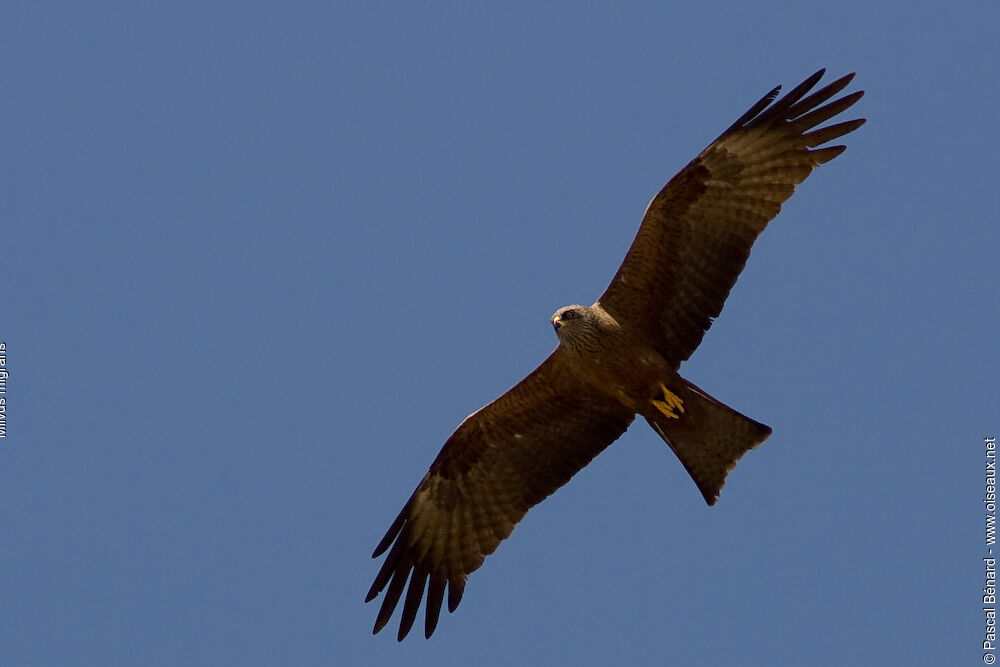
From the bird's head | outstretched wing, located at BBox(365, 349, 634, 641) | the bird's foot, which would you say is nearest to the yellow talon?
the bird's foot

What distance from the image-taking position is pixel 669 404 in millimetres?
15141

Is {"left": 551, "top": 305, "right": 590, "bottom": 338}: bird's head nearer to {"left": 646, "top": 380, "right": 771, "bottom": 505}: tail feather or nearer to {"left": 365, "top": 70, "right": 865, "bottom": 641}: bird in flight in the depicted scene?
{"left": 365, "top": 70, "right": 865, "bottom": 641}: bird in flight

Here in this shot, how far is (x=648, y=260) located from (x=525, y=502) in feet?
9.31

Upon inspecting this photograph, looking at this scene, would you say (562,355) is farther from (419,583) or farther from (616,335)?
(419,583)

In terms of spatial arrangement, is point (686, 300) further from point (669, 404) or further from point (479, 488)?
point (479, 488)

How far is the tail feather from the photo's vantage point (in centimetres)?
1502

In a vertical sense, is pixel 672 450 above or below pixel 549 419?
below

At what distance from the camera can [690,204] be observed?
15008 millimetres

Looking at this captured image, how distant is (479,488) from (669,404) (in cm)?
222

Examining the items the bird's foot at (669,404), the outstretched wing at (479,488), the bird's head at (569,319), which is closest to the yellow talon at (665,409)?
the bird's foot at (669,404)

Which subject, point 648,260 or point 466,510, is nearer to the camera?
point 648,260

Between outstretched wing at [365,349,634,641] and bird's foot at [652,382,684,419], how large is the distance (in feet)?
1.77

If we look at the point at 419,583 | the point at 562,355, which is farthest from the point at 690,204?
the point at 419,583

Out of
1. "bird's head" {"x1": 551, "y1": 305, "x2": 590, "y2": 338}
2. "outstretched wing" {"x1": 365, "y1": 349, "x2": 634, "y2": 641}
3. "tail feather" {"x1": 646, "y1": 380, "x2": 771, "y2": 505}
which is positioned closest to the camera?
"bird's head" {"x1": 551, "y1": 305, "x2": 590, "y2": 338}
